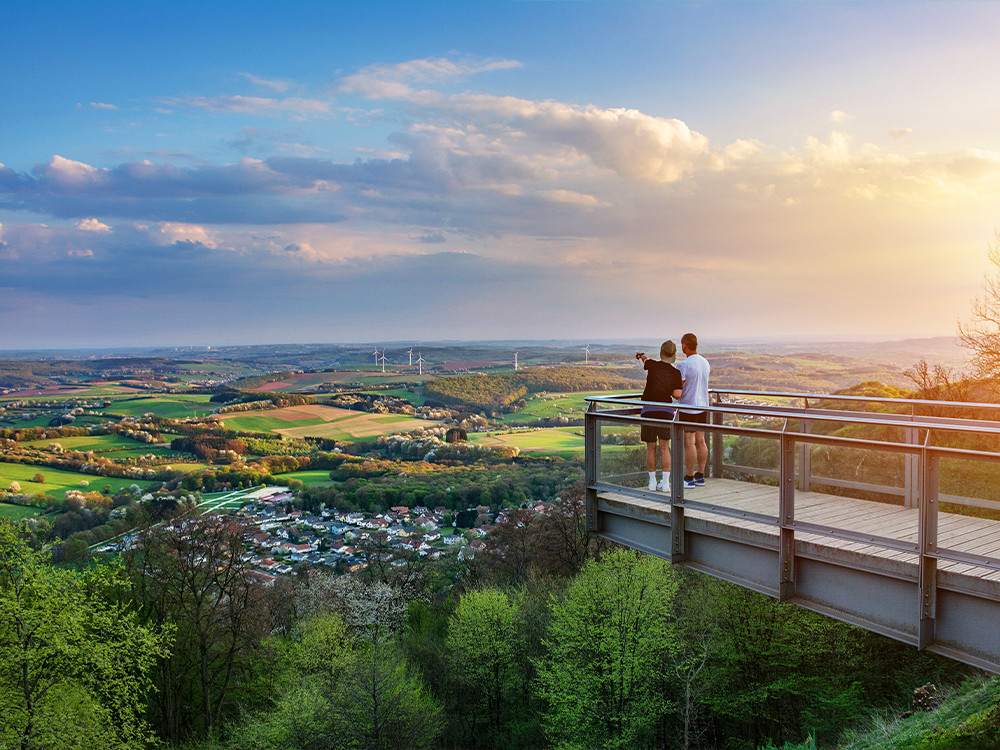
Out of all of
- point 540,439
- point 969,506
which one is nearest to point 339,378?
point 540,439

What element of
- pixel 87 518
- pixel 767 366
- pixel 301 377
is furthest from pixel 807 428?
pixel 301 377

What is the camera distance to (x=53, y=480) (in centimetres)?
6838

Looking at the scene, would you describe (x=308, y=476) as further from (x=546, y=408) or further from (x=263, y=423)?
(x=546, y=408)

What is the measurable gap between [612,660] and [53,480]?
236 ft

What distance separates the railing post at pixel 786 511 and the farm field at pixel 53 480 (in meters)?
73.8

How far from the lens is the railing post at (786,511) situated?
582cm

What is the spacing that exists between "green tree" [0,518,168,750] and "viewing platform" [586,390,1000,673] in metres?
17.6

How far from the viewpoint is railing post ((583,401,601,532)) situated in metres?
8.22

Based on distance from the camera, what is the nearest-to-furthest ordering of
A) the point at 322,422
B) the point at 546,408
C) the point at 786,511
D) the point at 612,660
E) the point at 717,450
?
the point at 786,511
the point at 717,450
the point at 612,660
the point at 546,408
the point at 322,422

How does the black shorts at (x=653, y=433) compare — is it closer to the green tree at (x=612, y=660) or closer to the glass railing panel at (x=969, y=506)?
the glass railing panel at (x=969, y=506)

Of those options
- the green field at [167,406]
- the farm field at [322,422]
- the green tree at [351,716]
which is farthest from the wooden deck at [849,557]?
the green field at [167,406]

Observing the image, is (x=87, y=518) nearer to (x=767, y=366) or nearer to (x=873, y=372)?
(x=767, y=366)

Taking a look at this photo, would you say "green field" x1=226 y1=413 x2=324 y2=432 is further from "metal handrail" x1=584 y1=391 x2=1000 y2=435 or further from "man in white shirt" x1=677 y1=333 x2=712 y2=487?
"man in white shirt" x1=677 y1=333 x2=712 y2=487

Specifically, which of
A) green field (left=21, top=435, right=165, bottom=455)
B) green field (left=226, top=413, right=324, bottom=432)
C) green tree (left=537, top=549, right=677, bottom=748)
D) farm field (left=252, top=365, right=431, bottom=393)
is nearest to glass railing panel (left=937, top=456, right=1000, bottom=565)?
green tree (left=537, top=549, right=677, bottom=748)
